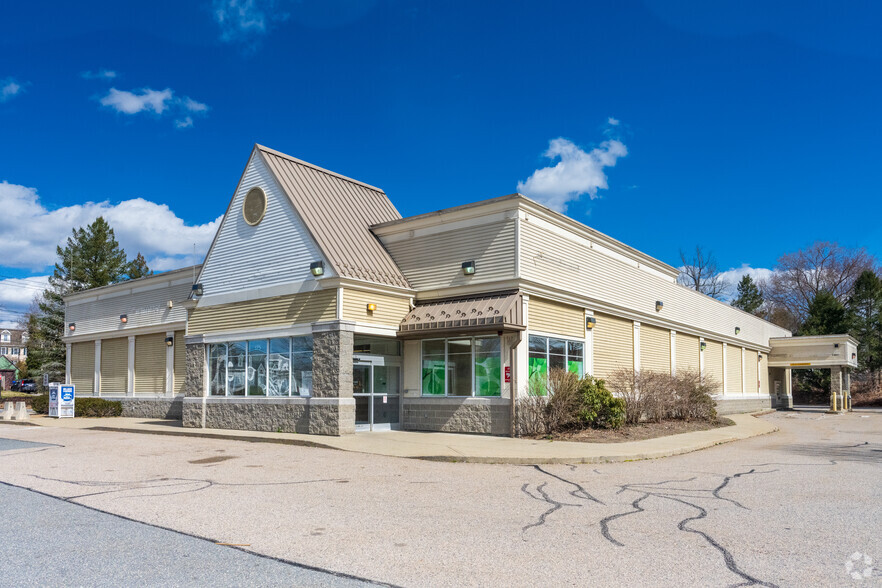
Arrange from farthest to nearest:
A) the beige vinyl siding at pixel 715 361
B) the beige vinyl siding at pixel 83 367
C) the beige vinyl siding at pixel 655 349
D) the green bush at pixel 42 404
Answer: the beige vinyl siding at pixel 715 361
the beige vinyl siding at pixel 83 367
the green bush at pixel 42 404
the beige vinyl siding at pixel 655 349

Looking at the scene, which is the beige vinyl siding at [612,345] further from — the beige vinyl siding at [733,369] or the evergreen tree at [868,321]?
the evergreen tree at [868,321]

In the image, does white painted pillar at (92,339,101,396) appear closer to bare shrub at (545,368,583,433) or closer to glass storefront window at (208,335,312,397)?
glass storefront window at (208,335,312,397)

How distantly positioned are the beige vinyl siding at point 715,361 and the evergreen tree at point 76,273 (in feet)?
131

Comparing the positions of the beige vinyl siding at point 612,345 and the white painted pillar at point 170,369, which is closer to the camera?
the beige vinyl siding at point 612,345

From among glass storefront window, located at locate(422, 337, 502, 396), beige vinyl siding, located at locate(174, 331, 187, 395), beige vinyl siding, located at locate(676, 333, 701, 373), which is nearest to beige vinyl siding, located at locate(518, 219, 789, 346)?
beige vinyl siding, located at locate(676, 333, 701, 373)

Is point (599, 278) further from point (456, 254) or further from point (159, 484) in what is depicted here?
point (159, 484)

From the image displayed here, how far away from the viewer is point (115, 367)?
32.0m

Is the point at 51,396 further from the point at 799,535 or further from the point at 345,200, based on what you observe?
the point at 799,535

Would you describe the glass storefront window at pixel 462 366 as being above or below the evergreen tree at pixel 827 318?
below

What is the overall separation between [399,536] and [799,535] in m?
4.21

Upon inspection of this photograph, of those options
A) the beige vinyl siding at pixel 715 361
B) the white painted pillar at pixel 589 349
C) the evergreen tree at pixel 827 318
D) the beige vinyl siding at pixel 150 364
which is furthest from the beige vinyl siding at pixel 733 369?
the beige vinyl siding at pixel 150 364

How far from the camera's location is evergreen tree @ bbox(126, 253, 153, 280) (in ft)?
172

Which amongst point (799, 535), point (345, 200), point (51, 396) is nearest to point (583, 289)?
point (345, 200)

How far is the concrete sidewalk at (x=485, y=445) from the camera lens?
14.2 meters
